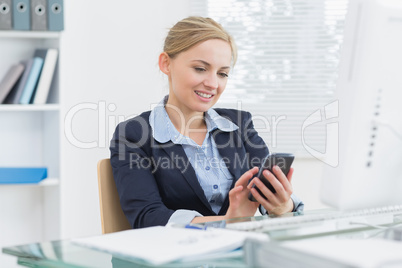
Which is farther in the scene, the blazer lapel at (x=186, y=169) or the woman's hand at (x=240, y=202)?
the blazer lapel at (x=186, y=169)

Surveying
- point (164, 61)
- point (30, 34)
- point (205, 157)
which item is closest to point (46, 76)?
point (30, 34)

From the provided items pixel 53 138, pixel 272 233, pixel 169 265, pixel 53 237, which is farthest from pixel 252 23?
pixel 169 265

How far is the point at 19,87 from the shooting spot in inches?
114

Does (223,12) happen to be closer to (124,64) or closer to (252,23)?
(252,23)

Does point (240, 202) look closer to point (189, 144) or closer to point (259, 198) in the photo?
point (259, 198)

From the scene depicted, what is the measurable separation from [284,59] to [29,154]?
1.56 meters

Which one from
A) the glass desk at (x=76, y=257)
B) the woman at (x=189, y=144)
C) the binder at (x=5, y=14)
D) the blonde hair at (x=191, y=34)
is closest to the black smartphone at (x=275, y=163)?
the woman at (x=189, y=144)

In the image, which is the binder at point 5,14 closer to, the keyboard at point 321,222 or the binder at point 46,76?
the binder at point 46,76

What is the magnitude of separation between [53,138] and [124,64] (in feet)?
2.01

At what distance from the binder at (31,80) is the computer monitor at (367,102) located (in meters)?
2.02

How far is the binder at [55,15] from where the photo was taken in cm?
281

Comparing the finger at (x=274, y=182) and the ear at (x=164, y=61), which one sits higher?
the ear at (x=164, y=61)

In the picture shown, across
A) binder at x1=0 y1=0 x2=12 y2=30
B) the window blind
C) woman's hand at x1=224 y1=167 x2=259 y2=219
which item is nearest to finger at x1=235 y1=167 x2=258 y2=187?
woman's hand at x1=224 y1=167 x2=259 y2=219

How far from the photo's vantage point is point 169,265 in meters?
1.00
